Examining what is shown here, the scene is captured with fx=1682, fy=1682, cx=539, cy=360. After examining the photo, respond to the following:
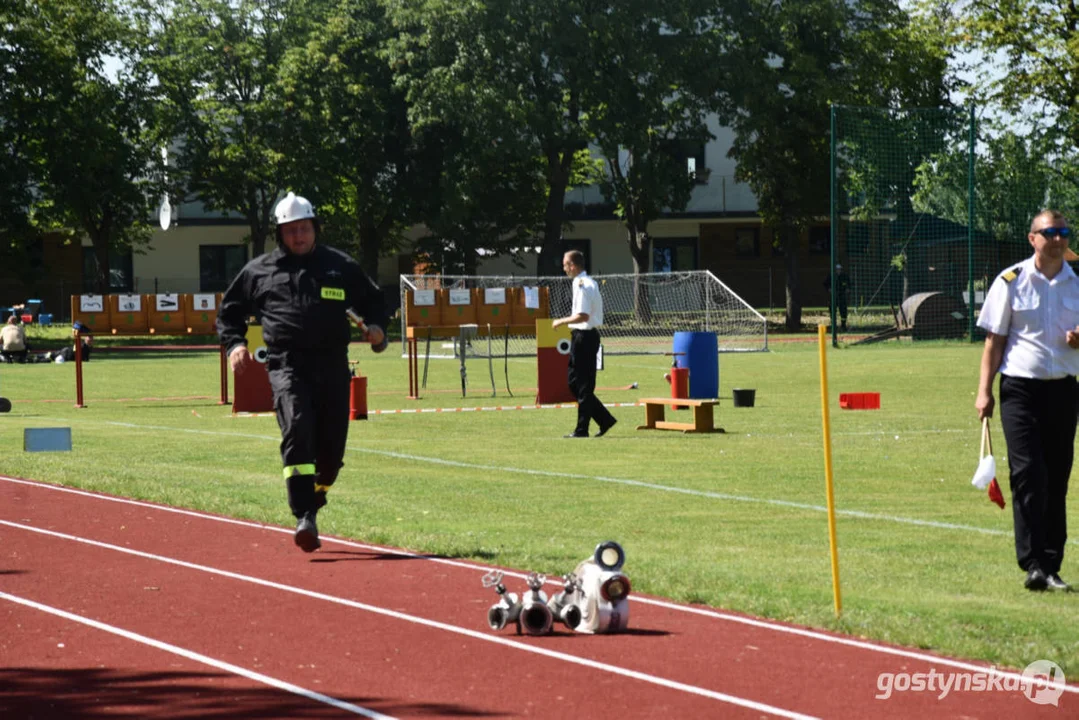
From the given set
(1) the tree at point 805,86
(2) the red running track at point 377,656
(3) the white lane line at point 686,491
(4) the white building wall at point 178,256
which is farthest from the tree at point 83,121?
(2) the red running track at point 377,656

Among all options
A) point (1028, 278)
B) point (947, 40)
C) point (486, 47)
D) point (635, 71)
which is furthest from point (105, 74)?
point (1028, 278)

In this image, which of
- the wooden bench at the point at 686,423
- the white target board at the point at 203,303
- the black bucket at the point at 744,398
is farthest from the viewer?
the white target board at the point at 203,303

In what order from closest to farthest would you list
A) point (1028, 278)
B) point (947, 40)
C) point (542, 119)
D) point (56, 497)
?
point (1028, 278) → point (56, 497) → point (947, 40) → point (542, 119)

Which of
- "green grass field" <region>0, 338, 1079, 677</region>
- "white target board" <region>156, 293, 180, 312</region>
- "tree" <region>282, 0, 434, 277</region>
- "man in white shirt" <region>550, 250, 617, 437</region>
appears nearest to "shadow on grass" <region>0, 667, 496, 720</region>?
"green grass field" <region>0, 338, 1079, 677</region>

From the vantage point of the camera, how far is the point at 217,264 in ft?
257

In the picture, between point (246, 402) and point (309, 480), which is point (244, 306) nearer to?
point (309, 480)

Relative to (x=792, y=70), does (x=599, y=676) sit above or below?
below

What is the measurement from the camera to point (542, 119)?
184ft

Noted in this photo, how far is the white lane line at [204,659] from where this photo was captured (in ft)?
20.2

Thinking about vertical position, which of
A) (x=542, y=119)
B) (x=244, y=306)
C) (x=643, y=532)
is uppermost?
(x=542, y=119)

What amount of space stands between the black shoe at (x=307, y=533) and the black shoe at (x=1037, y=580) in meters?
3.96

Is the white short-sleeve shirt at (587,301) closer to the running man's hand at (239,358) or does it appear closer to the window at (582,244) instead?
the running man's hand at (239,358)

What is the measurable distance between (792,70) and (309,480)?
51.6m

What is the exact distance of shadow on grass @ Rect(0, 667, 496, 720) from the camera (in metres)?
6.05
